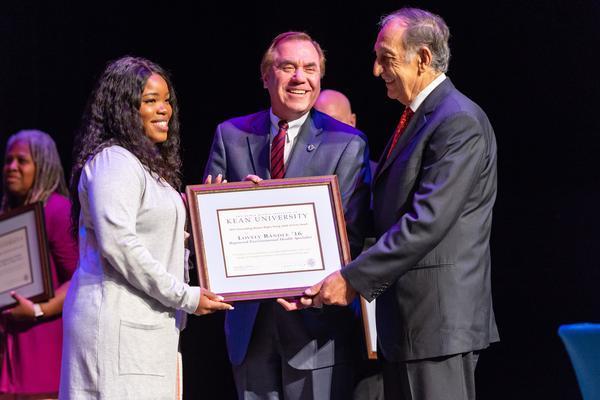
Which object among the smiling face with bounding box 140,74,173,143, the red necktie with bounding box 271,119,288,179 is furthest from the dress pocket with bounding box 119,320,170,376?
the red necktie with bounding box 271,119,288,179

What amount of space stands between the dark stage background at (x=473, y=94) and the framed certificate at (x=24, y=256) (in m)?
1.44

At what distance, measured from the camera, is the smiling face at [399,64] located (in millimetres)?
3330

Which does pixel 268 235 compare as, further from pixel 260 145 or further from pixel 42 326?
pixel 42 326

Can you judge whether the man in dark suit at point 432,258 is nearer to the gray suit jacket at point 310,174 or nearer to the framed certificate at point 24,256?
the gray suit jacket at point 310,174

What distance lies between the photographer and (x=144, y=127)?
3174mm

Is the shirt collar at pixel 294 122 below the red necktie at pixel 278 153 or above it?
above

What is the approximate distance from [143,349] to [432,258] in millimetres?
959

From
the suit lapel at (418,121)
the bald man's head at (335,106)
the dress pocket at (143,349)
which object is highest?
the bald man's head at (335,106)

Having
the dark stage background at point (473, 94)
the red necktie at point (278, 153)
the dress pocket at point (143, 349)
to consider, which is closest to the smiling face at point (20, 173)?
the dark stage background at point (473, 94)

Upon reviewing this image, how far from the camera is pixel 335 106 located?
470cm

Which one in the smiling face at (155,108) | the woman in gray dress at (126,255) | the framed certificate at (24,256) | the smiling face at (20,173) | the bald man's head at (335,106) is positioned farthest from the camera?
the bald man's head at (335,106)

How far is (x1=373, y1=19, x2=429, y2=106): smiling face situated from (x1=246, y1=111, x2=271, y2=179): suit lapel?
0.52 meters

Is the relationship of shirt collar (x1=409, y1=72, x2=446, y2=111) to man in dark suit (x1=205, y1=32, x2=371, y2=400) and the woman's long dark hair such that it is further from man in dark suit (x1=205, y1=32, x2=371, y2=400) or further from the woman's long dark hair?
the woman's long dark hair

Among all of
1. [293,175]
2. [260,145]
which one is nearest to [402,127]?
[293,175]
